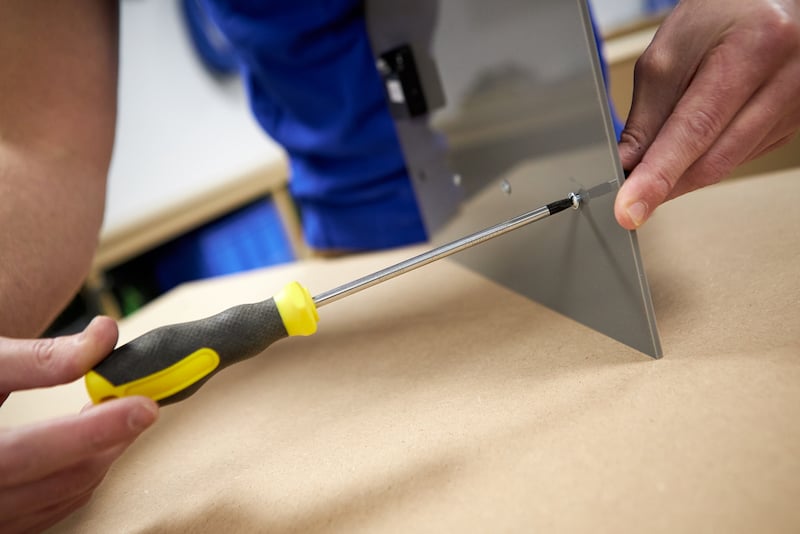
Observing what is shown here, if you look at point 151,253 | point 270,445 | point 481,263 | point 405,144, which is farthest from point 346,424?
point 151,253

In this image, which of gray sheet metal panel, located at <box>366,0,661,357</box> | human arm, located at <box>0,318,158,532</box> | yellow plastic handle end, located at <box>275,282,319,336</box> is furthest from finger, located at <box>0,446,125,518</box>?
gray sheet metal panel, located at <box>366,0,661,357</box>

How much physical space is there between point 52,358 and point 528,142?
0.41m

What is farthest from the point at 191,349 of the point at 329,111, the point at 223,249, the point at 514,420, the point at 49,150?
the point at 223,249

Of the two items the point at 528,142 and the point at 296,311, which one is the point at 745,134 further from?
the point at 296,311

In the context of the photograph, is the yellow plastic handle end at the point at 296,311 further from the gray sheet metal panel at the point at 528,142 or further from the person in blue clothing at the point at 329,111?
the person in blue clothing at the point at 329,111

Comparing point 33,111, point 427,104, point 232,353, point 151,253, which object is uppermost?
point 33,111

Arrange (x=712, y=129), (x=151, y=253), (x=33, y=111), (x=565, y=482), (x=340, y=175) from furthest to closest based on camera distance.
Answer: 1. (x=151, y=253)
2. (x=340, y=175)
3. (x=33, y=111)
4. (x=712, y=129)
5. (x=565, y=482)

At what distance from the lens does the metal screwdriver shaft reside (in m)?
0.46

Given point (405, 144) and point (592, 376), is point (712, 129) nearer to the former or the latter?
Answer: point (592, 376)

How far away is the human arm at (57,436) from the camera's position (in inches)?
14.4

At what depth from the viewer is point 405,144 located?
791mm

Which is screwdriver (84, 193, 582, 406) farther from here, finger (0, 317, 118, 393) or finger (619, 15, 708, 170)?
finger (619, 15, 708, 170)

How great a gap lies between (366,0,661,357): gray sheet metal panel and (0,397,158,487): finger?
1.19ft

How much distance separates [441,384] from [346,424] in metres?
0.09
